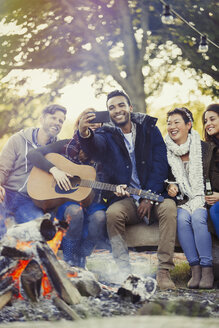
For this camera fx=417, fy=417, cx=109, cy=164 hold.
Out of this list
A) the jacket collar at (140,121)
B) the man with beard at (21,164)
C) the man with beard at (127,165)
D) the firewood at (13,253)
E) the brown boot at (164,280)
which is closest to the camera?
the firewood at (13,253)

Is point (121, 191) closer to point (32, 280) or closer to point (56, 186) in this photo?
point (56, 186)

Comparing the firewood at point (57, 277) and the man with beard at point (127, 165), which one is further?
the man with beard at point (127, 165)

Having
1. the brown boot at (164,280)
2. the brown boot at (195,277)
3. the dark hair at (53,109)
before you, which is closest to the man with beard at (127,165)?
the brown boot at (164,280)

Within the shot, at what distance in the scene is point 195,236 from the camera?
3199mm

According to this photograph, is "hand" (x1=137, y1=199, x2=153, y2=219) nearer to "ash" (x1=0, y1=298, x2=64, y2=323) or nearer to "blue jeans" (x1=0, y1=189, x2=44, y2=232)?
"blue jeans" (x1=0, y1=189, x2=44, y2=232)

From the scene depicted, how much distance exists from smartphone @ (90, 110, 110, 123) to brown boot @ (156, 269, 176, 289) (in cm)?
128

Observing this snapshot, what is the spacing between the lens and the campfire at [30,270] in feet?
8.58

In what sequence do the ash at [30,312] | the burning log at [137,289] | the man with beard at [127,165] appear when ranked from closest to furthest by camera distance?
1. the ash at [30,312]
2. the burning log at [137,289]
3. the man with beard at [127,165]

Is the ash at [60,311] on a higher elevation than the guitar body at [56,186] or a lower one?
lower

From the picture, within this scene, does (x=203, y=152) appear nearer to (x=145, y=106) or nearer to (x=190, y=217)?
(x=190, y=217)

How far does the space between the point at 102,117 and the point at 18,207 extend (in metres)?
1.02

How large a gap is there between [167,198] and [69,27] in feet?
6.60

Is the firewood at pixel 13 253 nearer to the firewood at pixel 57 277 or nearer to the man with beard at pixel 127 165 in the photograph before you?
the firewood at pixel 57 277

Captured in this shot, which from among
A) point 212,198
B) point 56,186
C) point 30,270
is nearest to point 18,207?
point 56,186
